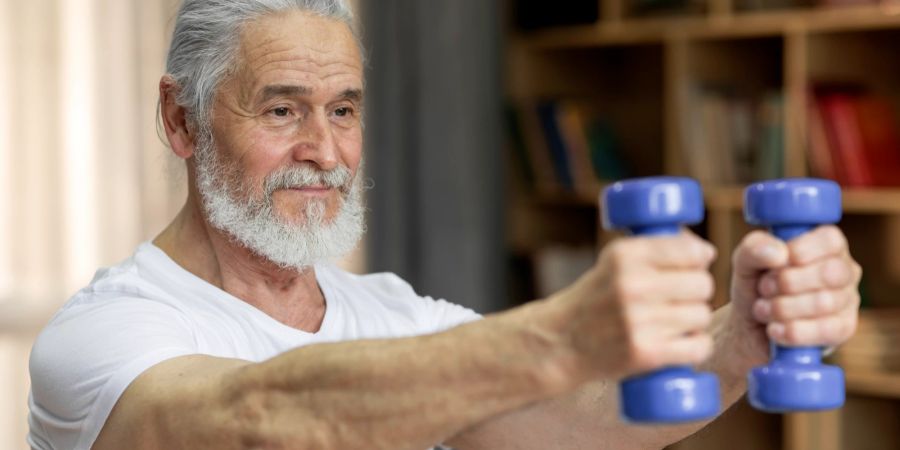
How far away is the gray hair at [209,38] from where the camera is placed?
1.78 m

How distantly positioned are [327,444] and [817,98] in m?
2.61

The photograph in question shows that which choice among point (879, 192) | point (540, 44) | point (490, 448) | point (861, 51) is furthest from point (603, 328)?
point (540, 44)

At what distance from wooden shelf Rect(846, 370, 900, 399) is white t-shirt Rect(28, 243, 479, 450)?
176 cm

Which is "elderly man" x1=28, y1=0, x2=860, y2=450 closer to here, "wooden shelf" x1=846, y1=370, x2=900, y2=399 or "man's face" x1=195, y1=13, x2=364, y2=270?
"man's face" x1=195, y1=13, x2=364, y2=270

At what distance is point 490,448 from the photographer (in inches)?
68.7

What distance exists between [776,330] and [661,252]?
0.26 meters

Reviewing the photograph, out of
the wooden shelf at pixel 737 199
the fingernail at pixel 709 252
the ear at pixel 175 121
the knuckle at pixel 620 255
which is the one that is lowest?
the wooden shelf at pixel 737 199

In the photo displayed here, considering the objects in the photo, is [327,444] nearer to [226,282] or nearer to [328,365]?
[328,365]

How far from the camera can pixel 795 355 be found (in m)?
1.24

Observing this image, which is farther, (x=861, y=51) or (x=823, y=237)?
(x=861, y=51)

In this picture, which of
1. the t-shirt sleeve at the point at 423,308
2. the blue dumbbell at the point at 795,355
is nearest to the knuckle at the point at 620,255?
the blue dumbbell at the point at 795,355

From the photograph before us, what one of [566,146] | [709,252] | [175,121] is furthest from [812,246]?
[566,146]

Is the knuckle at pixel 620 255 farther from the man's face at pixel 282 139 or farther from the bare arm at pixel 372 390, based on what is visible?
the man's face at pixel 282 139

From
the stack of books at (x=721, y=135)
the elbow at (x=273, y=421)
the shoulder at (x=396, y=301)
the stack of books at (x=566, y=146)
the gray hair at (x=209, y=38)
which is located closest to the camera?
Answer: the elbow at (x=273, y=421)
